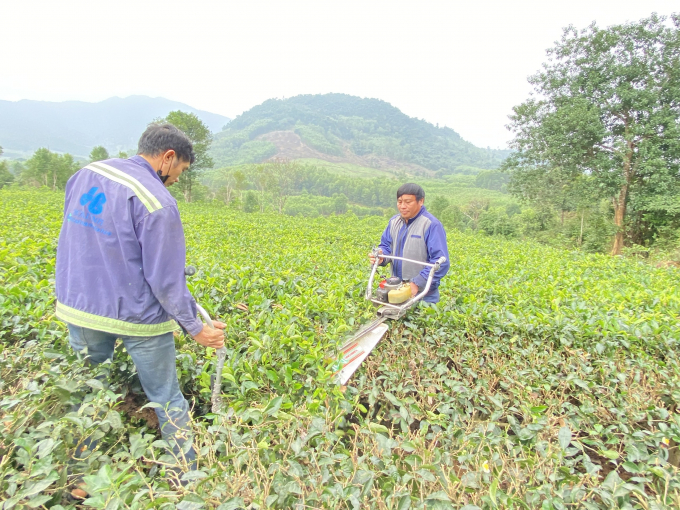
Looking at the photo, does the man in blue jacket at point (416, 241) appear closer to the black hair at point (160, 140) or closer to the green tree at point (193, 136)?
the black hair at point (160, 140)

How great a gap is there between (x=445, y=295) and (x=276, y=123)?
180m

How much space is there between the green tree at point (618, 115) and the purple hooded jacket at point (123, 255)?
56.0 feet

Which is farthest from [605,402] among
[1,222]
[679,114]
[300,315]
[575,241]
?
[575,241]

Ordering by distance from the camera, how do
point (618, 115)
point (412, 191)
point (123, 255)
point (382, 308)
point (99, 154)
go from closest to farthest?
point (123, 255) < point (382, 308) < point (412, 191) < point (618, 115) < point (99, 154)

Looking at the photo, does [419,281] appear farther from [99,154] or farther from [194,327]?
[99,154]

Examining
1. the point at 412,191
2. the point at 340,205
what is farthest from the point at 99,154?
the point at 412,191

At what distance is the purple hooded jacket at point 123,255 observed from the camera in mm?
1654

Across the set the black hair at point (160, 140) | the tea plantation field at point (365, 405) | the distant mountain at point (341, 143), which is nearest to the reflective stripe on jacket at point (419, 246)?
the tea plantation field at point (365, 405)

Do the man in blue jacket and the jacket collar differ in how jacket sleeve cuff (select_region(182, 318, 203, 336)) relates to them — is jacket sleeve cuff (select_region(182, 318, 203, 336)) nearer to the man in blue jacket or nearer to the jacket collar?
the jacket collar

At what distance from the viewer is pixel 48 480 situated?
3.58 feet

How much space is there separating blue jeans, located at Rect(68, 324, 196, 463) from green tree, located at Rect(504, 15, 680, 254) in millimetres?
17209

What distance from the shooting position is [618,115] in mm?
14523

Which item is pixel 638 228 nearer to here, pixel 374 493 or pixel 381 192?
pixel 374 493

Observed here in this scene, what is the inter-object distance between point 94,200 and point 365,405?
2225mm
